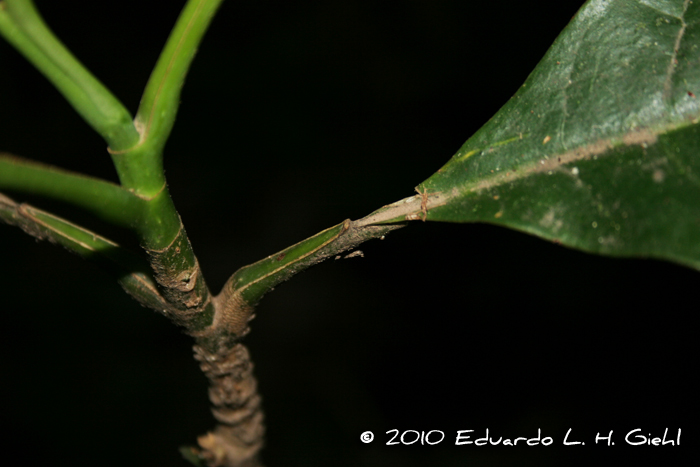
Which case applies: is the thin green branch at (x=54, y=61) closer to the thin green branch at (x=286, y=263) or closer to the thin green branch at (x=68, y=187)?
the thin green branch at (x=68, y=187)

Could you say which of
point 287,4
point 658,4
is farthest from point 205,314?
point 287,4

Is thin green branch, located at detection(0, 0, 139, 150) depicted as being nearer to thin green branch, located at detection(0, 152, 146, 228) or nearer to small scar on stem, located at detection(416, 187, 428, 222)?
thin green branch, located at detection(0, 152, 146, 228)

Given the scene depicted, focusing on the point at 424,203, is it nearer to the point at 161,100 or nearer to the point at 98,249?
the point at 161,100

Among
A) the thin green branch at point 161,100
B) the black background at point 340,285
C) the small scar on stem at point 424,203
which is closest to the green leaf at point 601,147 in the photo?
the small scar on stem at point 424,203

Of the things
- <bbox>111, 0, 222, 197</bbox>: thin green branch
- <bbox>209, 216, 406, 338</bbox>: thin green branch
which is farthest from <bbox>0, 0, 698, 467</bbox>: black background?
<bbox>111, 0, 222, 197</bbox>: thin green branch

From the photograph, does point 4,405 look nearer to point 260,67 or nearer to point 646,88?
point 260,67

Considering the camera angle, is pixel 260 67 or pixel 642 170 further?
pixel 260 67
